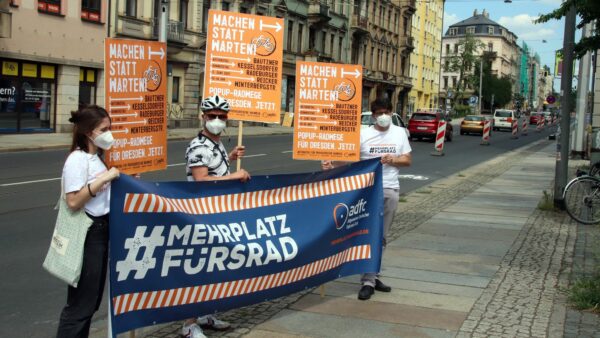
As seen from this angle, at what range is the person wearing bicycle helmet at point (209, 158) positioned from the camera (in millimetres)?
5070

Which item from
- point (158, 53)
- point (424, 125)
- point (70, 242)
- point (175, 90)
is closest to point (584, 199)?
point (158, 53)

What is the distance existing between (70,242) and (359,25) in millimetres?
61496

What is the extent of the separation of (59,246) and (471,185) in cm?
1393

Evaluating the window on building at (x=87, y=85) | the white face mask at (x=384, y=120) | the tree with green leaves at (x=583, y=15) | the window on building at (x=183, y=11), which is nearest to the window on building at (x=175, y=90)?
the window on building at (x=183, y=11)

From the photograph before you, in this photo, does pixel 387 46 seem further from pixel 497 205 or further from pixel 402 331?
pixel 402 331

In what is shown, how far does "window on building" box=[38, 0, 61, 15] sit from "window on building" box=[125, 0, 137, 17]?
17.8 ft

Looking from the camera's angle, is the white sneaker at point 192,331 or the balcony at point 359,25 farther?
the balcony at point 359,25

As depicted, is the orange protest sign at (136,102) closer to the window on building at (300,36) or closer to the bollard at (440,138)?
the bollard at (440,138)

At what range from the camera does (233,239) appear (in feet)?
16.6

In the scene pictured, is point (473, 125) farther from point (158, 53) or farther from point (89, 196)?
point (89, 196)

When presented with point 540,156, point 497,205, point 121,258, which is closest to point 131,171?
point 121,258

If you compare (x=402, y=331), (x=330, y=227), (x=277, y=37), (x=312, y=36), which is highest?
(x=312, y=36)

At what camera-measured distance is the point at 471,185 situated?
667 inches

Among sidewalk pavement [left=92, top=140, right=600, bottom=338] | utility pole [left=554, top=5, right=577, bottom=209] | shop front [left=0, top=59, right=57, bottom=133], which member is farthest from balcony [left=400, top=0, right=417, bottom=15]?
sidewalk pavement [left=92, top=140, right=600, bottom=338]
